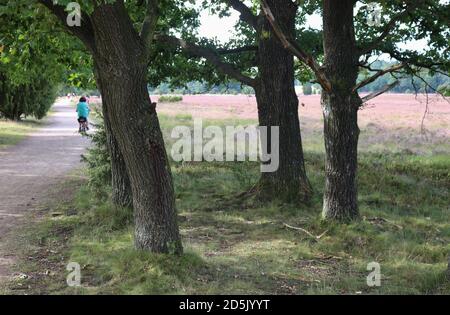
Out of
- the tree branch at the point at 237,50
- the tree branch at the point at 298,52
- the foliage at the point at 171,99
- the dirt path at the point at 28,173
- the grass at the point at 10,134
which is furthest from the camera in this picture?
the foliage at the point at 171,99

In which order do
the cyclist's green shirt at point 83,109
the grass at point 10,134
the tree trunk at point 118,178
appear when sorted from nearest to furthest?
the tree trunk at point 118,178 < the grass at point 10,134 < the cyclist's green shirt at point 83,109

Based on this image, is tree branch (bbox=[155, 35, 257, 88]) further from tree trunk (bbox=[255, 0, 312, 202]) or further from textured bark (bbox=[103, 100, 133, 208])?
textured bark (bbox=[103, 100, 133, 208])

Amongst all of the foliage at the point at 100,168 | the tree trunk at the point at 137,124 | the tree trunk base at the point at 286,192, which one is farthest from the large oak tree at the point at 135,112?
the foliage at the point at 100,168

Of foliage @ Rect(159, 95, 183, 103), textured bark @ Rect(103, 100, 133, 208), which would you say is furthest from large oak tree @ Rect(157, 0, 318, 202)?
foliage @ Rect(159, 95, 183, 103)

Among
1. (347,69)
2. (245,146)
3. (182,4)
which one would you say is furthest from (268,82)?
(245,146)

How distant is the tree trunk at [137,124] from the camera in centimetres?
694

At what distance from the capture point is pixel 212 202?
1200cm

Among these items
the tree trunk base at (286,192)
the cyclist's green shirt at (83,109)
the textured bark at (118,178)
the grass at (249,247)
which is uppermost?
the cyclist's green shirt at (83,109)

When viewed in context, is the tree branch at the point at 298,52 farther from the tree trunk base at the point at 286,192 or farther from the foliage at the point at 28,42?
the foliage at the point at 28,42

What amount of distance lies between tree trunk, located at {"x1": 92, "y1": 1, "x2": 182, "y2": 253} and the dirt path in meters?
2.14

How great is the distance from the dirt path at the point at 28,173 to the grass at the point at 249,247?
22.0 inches

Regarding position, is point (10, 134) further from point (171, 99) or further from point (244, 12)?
point (171, 99)

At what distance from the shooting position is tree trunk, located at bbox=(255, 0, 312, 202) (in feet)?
38.6

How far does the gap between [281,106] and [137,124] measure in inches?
216
